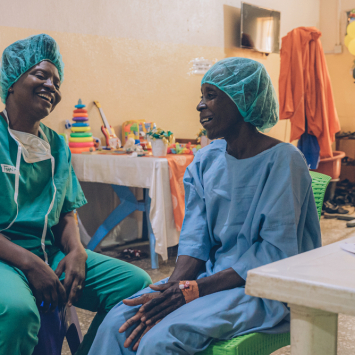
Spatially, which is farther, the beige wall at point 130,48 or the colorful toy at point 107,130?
the colorful toy at point 107,130

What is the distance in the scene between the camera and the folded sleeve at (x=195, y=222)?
4.74ft

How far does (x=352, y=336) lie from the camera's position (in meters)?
2.25

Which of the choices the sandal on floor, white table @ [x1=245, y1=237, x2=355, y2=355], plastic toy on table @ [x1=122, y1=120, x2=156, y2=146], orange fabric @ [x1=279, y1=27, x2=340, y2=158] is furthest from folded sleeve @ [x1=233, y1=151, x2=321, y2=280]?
orange fabric @ [x1=279, y1=27, x2=340, y2=158]

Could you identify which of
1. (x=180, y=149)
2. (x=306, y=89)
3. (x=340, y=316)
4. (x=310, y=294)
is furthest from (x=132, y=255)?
(x=310, y=294)

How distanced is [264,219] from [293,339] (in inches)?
20.3

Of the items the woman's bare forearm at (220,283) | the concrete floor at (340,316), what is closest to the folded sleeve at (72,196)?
the woman's bare forearm at (220,283)

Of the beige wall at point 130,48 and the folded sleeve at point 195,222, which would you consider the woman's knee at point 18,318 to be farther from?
the beige wall at point 130,48

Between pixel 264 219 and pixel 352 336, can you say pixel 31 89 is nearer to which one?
pixel 264 219

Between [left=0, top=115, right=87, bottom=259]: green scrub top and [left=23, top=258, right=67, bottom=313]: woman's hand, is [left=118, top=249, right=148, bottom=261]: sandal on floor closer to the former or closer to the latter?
[left=0, top=115, right=87, bottom=259]: green scrub top

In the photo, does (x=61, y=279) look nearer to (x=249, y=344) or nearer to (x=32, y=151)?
(x=32, y=151)

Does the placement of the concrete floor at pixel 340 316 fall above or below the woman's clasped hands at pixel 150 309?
below

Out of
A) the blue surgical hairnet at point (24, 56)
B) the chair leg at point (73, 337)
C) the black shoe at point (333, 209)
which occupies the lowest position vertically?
the black shoe at point (333, 209)

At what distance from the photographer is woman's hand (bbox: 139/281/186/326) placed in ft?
3.98

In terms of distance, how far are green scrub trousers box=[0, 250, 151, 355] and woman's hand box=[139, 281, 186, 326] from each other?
32 cm
